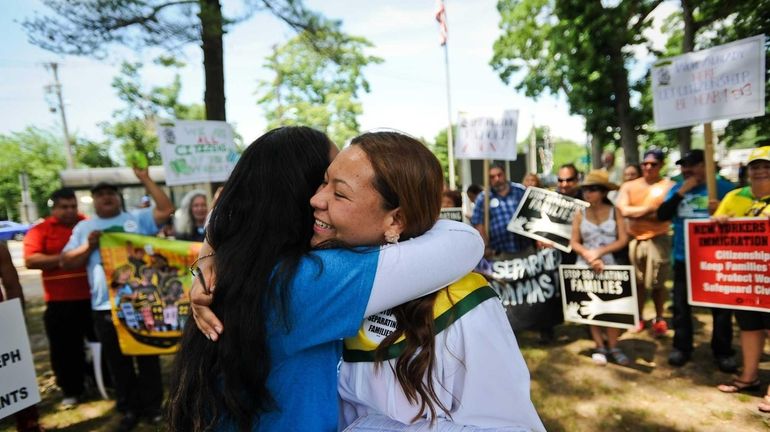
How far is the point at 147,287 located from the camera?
3824mm

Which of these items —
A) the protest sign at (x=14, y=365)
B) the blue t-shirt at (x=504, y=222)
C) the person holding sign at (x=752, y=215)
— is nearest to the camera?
the protest sign at (x=14, y=365)

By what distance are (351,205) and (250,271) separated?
278mm

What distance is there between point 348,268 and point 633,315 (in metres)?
3.85

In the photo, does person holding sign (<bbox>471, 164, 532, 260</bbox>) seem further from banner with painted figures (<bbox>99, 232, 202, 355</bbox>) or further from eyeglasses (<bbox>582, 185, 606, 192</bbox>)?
banner with painted figures (<bbox>99, 232, 202, 355</bbox>)

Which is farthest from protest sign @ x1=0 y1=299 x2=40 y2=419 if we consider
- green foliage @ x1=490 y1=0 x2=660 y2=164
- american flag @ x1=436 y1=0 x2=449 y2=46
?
american flag @ x1=436 y1=0 x2=449 y2=46

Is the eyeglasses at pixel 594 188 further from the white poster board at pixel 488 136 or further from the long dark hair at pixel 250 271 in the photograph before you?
the long dark hair at pixel 250 271

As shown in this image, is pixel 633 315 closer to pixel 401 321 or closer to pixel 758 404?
pixel 758 404

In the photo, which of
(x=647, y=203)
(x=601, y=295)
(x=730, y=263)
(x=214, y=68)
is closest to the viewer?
(x=730, y=263)

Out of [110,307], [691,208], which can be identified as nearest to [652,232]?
[691,208]

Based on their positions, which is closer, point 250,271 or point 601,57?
point 250,271

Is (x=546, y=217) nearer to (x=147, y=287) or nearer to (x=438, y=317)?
(x=147, y=287)

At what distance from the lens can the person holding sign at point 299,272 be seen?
0.99m

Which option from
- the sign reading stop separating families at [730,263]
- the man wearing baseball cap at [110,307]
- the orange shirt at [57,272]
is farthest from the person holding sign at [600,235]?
the orange shirt at [57,272]

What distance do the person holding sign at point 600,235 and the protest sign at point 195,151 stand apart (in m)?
4.00
